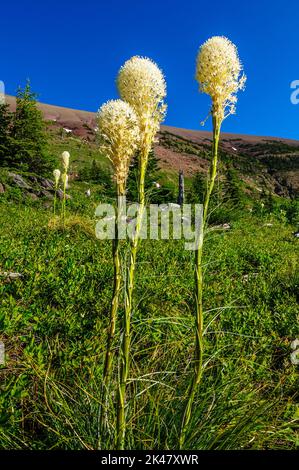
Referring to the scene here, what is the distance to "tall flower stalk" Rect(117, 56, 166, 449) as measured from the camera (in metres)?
2.08

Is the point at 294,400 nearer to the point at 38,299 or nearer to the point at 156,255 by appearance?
the point at 38,299

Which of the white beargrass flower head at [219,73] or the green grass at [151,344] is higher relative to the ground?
the white beargrass flower head at [219,73]

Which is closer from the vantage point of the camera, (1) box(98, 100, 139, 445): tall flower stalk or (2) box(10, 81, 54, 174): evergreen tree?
(1) box(98, 100, 139, 445): tall flower stalk

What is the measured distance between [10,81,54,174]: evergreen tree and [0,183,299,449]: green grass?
10.3m

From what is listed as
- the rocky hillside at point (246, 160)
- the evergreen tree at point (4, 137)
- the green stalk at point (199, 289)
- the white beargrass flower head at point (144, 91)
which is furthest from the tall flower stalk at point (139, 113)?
the rocky hillside at point (246, 160)

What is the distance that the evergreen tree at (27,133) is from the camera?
19.7 m

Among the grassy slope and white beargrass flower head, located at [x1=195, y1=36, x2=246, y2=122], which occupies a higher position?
white beargrass flower head, located at [x1=195, y1=36, x2=246, y2=122]

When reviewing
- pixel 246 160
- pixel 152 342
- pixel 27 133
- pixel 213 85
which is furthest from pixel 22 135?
pixel 246 160

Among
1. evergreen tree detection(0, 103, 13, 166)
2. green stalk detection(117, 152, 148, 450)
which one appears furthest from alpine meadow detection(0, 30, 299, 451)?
evergreen tree detection(0, 103, 13, 166)

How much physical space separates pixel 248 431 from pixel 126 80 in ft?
7.66

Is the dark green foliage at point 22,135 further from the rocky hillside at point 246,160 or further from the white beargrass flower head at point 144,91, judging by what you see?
the rocky hillside at point 246,160

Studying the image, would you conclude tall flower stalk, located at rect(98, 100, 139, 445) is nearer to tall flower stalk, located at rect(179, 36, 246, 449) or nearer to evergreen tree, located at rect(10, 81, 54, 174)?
tall flower stalk, located at rect(179, 36, 246, 449)

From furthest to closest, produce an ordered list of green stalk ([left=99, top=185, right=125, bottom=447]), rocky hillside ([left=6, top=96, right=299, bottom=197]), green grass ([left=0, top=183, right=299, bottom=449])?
rocky hillside ([left=6, top=96, right=299, bottom=197]) < green grass ([left=0, top=183, right=299, bottom=449]) < green stalk ([left=99, top=185, right=125, bottom=447])

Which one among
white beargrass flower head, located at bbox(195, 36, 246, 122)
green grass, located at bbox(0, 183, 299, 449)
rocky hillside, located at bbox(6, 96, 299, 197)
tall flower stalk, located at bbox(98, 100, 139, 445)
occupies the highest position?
rocky hillside, located at bbox(6, 96, 299, 197)
